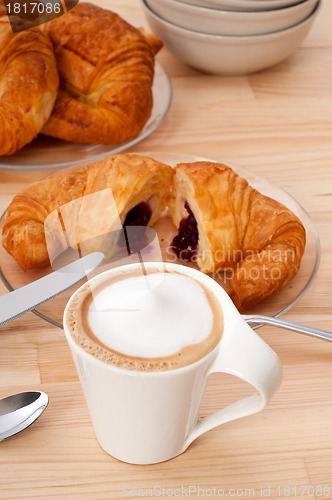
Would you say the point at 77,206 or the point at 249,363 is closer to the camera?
the point at 249,363

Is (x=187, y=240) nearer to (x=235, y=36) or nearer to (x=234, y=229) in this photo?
(x=234, y=229)

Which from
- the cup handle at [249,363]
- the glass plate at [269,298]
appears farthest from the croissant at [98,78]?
the cup handle at [249,363]

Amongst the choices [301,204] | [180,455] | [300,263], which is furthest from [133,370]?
[301,204]

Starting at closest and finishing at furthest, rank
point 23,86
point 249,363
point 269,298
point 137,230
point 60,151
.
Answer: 1. point 249,363
2. point 269,298
3. point 137,230
4. point 23,86
5. point 60,151

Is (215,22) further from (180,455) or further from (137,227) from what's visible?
(180,455)

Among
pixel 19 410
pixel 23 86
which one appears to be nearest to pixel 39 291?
pixel 19 410

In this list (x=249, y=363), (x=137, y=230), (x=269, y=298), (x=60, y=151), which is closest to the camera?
(x=249, y=363)

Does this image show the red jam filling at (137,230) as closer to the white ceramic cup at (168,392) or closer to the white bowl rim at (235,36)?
the white ceramic cup at (168,392)
